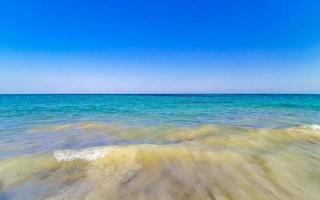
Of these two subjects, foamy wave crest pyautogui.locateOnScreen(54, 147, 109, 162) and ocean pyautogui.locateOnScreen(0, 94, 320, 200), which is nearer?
ocean pyautogui.locateOnScreen(0, 94, 320, 200)

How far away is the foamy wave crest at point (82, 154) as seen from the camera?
15.0 feet

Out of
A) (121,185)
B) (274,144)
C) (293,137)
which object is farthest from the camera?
(293,137)

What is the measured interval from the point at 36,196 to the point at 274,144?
596cm

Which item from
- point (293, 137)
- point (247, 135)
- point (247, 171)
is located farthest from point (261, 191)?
point (293, 137)

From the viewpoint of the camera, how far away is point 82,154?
4.73 m

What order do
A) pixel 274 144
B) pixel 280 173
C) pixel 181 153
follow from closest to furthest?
pixel 280 173, pixel 181 153, pixel 274 144

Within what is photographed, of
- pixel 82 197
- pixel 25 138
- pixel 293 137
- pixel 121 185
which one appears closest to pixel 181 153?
pixel 121 185

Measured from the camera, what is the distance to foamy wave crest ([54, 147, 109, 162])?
4.57 m

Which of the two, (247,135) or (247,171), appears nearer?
(247,171)

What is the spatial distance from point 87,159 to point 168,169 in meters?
1.86

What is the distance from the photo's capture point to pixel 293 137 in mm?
6816

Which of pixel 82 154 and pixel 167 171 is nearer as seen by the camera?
pixel 167 171

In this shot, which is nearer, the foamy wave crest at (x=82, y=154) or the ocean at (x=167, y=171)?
the ocean at (x=167, y=171)

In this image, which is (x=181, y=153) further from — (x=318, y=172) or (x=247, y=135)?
(x=247, y=135)
